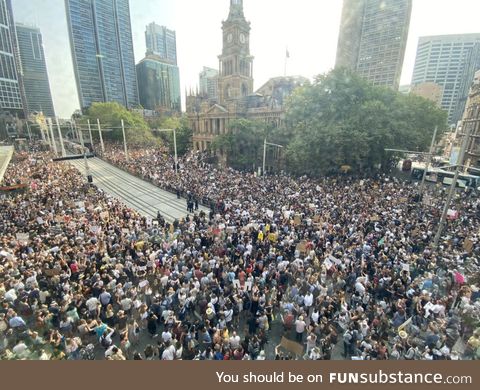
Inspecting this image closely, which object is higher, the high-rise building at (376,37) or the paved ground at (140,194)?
the high-rise building at (376,37)

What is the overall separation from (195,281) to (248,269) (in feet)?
7.31

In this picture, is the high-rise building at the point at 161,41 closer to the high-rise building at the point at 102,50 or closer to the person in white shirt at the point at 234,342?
the high-rise building at the point at 102,50

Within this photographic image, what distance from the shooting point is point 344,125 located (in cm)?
2500

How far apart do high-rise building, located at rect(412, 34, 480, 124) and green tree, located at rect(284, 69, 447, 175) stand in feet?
311

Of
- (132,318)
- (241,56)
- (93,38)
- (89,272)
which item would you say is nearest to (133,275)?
(89,272)

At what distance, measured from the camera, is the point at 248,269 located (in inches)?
412

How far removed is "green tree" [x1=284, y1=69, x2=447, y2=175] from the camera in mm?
24859

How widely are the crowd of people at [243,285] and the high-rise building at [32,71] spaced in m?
121

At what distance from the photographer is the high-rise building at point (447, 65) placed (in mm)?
97375

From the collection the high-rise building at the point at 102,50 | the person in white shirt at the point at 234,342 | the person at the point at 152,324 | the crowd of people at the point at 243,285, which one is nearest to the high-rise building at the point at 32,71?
the high-rise building at the point at 102,50

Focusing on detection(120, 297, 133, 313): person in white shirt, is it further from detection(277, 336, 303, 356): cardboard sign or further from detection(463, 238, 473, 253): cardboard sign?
detection(463, 238, 473, 253): cardboard sign

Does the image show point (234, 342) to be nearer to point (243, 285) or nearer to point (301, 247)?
point (243, 285)

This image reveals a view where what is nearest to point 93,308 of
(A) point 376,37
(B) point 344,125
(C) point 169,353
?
(C) point 169,353

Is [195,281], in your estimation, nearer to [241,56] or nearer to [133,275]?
[133,275]
